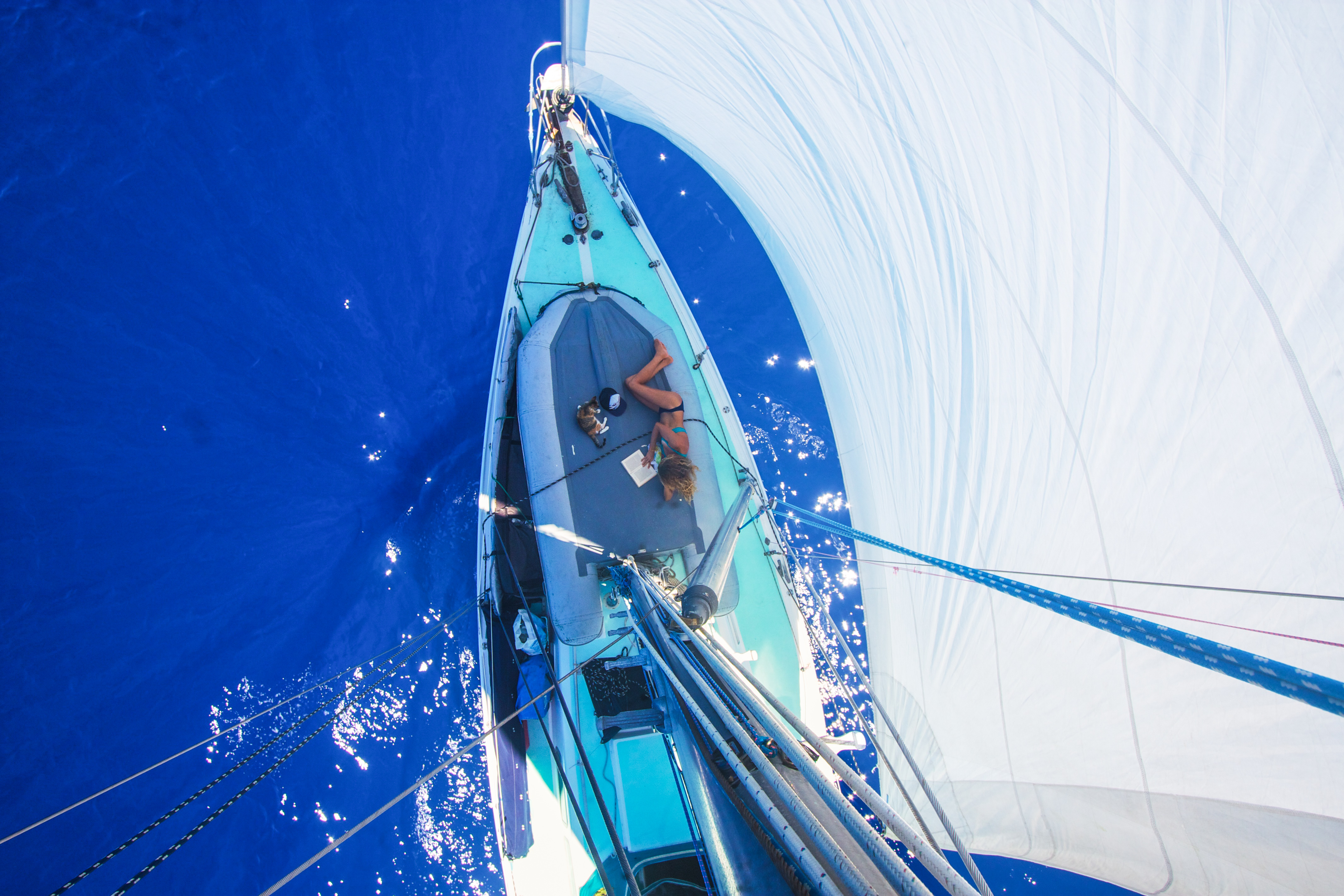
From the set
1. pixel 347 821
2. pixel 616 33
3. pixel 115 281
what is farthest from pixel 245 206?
pixel 347 821

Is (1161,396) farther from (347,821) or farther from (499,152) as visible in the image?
(499,152)

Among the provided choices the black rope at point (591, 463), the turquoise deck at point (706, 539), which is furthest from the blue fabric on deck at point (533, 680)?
the black rope at point (591, 463)

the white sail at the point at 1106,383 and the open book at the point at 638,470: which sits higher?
the open book at the point at 638,470

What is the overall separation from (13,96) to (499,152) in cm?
484

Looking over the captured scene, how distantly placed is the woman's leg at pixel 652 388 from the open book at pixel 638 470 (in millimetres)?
499

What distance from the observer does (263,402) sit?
5.53 m

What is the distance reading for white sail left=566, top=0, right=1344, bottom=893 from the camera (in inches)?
55.1

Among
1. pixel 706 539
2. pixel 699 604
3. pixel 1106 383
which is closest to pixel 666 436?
pixel 706 539

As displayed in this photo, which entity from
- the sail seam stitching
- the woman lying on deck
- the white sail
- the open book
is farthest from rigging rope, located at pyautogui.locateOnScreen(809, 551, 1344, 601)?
the open book

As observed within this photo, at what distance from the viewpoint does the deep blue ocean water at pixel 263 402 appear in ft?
15.3

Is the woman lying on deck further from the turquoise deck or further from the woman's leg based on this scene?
the turquoise deck

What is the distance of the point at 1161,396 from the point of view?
1788 mm

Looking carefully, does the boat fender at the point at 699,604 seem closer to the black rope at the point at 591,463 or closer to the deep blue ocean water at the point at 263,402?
the black rope at the point at 591,463

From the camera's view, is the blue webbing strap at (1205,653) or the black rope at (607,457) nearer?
the blue webbing strap at (1205,653)
